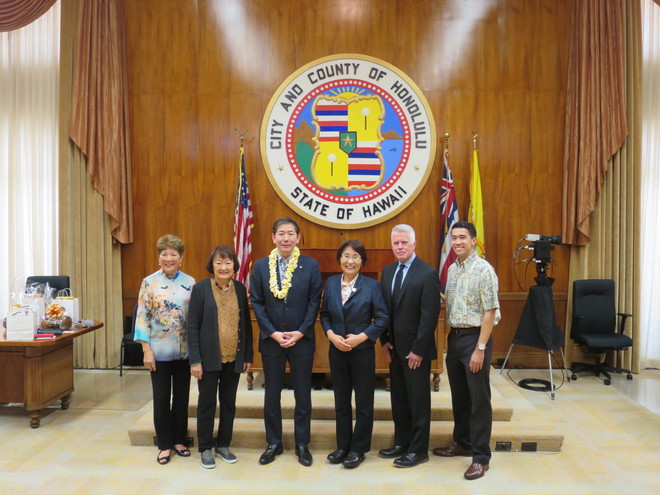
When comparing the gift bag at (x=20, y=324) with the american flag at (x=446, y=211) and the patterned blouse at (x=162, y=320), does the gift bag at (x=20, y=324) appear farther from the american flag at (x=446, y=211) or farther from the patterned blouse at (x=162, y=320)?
the american flag at (x=446, y=211)

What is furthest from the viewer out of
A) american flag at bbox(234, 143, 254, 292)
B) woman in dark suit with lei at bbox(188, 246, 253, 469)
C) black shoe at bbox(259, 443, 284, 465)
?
american flag at bbox(234, 143, 254, 292)

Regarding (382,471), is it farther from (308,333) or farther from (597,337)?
(597,337)

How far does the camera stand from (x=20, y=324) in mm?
4035

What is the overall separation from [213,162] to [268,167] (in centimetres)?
59

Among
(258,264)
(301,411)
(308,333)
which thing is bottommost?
(301,411)

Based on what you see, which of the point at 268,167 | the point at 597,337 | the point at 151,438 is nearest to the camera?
the point at 151,438

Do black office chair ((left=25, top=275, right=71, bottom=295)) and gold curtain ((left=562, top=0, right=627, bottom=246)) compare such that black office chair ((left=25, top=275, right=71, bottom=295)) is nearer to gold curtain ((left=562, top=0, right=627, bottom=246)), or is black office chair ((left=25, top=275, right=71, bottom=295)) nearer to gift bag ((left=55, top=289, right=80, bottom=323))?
gift bag ((left=55, top=289, right=80, bottom=323))

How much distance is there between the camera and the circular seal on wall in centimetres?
559

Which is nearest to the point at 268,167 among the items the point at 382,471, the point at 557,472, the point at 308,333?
the point at 308,333

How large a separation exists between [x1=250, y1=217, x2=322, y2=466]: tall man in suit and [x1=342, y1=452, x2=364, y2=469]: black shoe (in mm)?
220

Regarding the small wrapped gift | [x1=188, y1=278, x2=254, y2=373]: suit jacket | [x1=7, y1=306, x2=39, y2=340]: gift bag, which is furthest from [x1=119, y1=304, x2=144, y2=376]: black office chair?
[x1=188, y1=278, x2=254, y2=373]: suit jacket

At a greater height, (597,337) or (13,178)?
(13,178)

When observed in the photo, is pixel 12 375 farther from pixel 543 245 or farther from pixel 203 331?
pixel 543 245

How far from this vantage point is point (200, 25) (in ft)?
18.6
